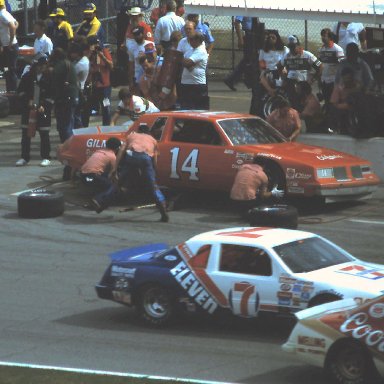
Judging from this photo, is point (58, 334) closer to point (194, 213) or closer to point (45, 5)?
point (194, 213)

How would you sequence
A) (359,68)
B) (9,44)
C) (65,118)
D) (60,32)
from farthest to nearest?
(9,44) → (60,32) → (65,118) → (359,68)

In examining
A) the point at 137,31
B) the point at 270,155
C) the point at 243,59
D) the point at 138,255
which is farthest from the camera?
the point at 243,59

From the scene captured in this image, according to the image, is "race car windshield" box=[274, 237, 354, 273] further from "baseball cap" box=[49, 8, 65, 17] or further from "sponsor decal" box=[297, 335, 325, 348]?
"baseball cap" box=[49, 8, 65, 17]

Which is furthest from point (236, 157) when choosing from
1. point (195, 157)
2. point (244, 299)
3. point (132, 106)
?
point (244, 299)

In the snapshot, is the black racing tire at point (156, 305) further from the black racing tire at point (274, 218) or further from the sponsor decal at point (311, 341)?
the black racing tire at point (274, 218)

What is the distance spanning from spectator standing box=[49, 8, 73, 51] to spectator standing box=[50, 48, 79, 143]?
4467mm

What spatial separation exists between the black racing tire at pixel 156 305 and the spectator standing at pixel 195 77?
9553 millimetres

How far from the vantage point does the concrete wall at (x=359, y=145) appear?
65.8 ft

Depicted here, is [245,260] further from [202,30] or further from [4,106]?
[4,106]

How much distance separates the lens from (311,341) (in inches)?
399

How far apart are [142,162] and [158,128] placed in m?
1.36

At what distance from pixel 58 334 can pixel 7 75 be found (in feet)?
50.4

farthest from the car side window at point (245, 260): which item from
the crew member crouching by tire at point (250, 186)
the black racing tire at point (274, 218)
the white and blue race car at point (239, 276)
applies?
the crew member crouching by tire at point (250, 186)

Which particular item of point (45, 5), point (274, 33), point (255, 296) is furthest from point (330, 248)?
point (45, 5)
